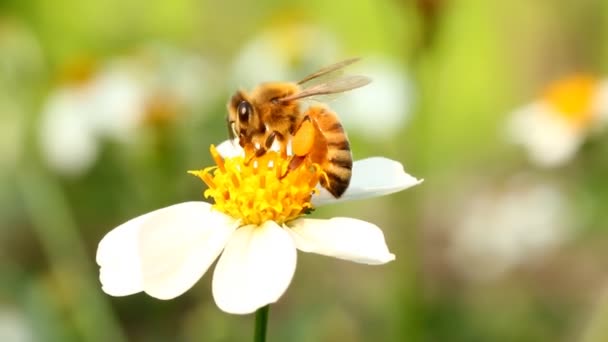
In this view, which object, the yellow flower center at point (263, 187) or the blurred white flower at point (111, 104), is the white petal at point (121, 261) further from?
the blurred white flower at point (111, 104)

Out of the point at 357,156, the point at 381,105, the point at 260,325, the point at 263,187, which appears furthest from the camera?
the point at 357,156

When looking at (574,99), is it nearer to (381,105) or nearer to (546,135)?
(546,135)

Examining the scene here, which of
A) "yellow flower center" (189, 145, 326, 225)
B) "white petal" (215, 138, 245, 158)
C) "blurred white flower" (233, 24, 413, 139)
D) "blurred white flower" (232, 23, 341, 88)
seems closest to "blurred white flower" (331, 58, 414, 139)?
"blurred white flower" (233, 24, 413, 139)

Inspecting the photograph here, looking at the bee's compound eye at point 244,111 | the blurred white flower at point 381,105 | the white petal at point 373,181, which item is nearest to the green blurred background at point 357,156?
the blurred white flower at point 381,105

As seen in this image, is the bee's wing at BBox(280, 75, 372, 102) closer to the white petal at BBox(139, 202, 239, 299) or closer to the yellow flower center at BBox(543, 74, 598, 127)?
the white petal at BBox(139, 202, 239, 299)

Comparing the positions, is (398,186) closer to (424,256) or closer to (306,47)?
(306,47)

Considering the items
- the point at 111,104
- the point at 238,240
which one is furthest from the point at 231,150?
the point at 111,104

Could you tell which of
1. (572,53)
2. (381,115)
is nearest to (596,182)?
(381,115)
